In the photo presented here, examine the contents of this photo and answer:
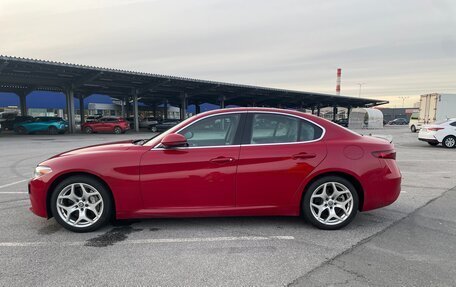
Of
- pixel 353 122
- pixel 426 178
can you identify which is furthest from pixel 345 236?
pixel 353 122

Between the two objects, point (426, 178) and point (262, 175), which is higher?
point (262, 175)

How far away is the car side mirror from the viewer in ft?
13.2

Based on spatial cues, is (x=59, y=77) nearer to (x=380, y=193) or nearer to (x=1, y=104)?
(x=1, y=104)

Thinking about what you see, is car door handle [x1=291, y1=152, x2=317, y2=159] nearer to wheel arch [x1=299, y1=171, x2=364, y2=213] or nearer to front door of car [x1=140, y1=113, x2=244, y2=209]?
wheel arch [x1=299, y1=171, x2=364, y2=213]

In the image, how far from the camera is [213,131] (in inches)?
170

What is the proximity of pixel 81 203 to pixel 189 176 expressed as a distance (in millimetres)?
1411

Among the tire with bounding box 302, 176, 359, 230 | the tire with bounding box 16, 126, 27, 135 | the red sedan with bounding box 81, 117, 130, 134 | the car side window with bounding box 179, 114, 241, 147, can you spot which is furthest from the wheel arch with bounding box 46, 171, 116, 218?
the tire with bounding box 16, 126, 27, 135

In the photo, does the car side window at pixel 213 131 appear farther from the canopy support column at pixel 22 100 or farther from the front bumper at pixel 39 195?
the canopy support column at pixel 22 100

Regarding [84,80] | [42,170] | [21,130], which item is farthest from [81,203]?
[21,130]

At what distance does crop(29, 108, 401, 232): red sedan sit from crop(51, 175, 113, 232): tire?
0.5 inches

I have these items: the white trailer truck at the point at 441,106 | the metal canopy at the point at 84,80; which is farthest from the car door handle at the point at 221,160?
the white trailer truck at the point at 441,106

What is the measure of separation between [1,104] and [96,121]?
21.0 metres

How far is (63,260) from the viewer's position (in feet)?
11.3

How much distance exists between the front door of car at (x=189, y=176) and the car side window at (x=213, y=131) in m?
0.08
